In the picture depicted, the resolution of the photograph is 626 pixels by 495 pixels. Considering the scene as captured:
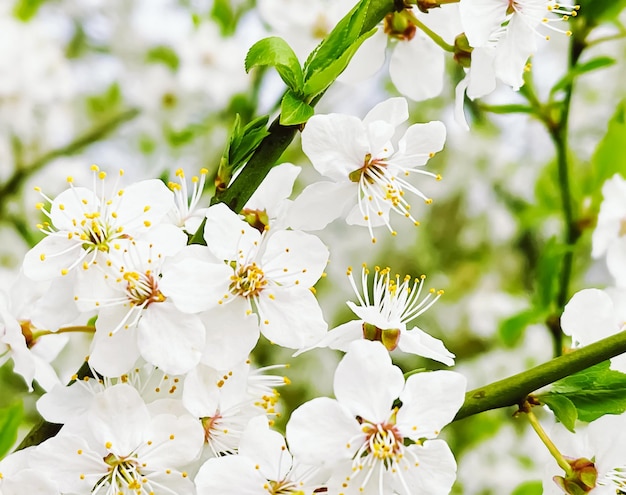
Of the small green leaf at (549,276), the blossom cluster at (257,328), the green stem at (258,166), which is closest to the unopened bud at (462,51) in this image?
the blossom cluster at (257,328)

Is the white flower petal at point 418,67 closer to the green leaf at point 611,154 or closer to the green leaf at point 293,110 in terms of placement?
the green leaf at point 293,110

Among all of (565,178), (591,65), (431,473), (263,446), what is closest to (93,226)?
(263,446)

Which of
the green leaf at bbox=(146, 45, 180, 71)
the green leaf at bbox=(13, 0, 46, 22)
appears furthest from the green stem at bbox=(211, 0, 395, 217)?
the green leaf at bbox=(146, 45, 180, 71)

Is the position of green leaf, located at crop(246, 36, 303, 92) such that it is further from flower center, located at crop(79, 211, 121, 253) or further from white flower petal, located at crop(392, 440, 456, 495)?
white flower petal, located at crop(392, 440, 456, 495)

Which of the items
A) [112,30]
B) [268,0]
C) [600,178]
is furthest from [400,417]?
[112,30]

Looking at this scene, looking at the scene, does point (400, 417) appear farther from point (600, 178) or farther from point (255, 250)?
point (600, 178)

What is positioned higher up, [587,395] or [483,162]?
[587,395]

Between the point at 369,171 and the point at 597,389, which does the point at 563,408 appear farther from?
the point at 369,171

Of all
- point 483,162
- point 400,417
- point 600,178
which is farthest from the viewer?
point 483,162
